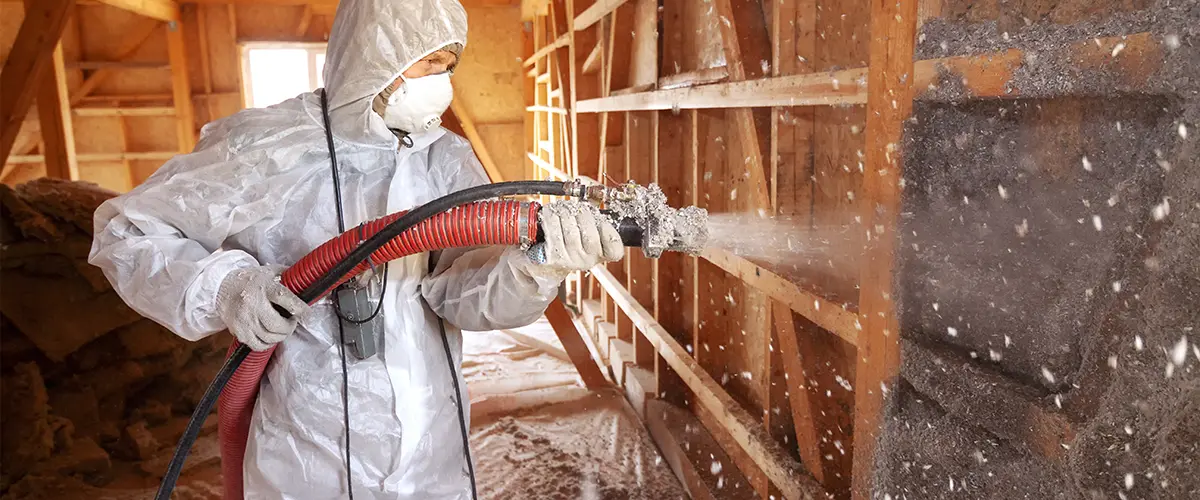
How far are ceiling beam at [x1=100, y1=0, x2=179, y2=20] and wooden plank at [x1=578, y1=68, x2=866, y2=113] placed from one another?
5.47m

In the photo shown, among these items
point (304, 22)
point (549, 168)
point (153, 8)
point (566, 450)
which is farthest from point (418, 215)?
point (304, 22)

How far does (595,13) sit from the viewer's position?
3969 millimetres

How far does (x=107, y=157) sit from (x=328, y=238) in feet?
30.6

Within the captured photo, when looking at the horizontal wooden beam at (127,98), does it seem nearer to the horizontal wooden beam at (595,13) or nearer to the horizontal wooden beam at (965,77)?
the horizontal wooden beam at (595,13)

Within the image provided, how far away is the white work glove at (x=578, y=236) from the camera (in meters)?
1.29

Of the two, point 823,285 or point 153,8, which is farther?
point 153,8

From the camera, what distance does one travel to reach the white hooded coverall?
59.9 inches

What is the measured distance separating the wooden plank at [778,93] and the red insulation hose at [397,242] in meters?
0.73

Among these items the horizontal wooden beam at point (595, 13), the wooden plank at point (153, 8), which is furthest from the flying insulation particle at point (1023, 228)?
the wooden plank at point (153, 8)

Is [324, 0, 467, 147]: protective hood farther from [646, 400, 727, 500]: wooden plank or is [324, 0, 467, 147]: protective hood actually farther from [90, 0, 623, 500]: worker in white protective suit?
[646, 400, 727, 500]: wooden plank

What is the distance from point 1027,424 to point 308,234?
146 cm

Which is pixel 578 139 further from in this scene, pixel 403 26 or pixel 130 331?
pixel 403 26

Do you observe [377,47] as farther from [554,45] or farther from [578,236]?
[554,45]

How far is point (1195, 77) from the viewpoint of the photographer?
809 mm
